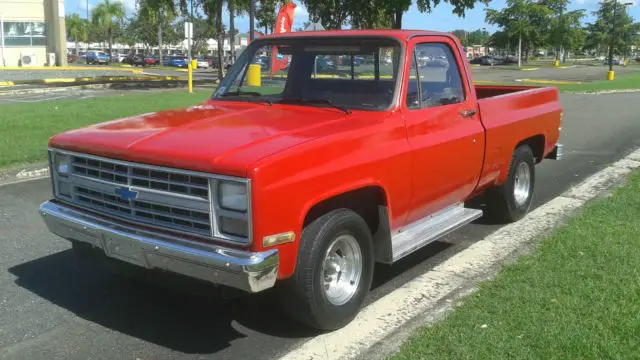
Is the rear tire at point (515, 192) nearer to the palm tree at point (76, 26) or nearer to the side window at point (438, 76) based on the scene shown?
the side window at point (438, 76)

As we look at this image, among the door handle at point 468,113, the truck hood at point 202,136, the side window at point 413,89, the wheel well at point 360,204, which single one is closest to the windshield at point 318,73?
the side window at point 413,89

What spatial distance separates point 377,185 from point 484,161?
172 centimetres

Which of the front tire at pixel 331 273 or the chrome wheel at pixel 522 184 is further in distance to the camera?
the chrome wheel at pixel 522 184

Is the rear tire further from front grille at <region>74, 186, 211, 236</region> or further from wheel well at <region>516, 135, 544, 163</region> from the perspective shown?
front grille at <region>74, 186, 211, 236</region>

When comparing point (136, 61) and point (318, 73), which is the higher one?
point (136, 61)

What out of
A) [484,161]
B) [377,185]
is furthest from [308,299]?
[484,161]

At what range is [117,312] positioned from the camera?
13.8 feet

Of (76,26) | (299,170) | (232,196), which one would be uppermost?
(76,26)

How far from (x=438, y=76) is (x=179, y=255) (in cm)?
274

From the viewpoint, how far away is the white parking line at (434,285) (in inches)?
147

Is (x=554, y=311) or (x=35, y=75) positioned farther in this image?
(x=35, y=75)

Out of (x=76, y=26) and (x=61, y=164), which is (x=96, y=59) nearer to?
(x=76, y=26)

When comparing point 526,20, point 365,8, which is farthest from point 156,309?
point 526,20

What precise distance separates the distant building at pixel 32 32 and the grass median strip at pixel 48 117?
104 feet
